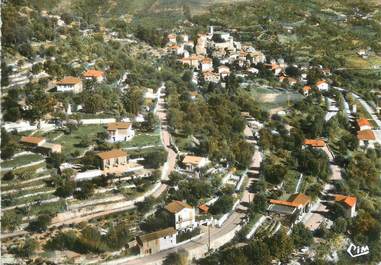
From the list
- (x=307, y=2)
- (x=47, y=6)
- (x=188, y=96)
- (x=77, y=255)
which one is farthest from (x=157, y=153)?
(x=307, y=2)

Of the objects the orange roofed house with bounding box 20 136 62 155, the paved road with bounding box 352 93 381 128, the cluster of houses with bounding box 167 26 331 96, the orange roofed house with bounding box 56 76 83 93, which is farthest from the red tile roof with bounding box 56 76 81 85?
the paved road with bounding box 352 93 381 128

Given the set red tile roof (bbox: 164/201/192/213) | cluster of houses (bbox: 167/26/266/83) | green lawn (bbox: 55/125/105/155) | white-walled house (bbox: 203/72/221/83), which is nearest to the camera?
red tile roof (bbox: 164/201/192/213)

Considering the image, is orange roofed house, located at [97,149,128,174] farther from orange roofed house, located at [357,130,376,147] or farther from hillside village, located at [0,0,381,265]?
orange roofed house, located at [357,130,376,147]

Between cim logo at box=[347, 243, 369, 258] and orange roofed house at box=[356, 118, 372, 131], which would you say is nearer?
cim logo at box=[347, 243, 369, 258]

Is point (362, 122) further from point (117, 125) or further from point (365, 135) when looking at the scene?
point (117, 125)

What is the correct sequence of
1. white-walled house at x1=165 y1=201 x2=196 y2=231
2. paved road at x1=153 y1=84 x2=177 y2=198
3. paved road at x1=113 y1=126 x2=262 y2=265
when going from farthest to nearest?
paved road at x1=153 y1=84 x2=177 y2=198 < white-walled house at x1=165 y1=201 x2=196 y2=231 < paved road at x1=113 y1=126 x2=262 y2=265

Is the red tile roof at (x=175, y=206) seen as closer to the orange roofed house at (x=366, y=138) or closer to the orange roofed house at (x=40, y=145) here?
the orange roofed house at (x=40, y=145)

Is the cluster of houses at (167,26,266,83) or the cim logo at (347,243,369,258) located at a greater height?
the cim logo at (347,243,369,258)
